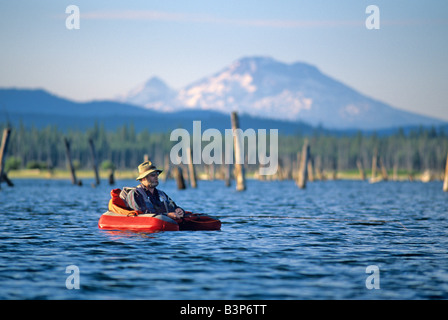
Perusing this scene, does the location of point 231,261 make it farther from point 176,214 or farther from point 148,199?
point 148,199

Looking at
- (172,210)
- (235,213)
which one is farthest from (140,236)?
(235,213)

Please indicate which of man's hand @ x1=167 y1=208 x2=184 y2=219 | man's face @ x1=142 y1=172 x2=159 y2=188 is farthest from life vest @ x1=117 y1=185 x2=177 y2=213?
man's face @ x1=142 y1=172 x2=159 y2=188

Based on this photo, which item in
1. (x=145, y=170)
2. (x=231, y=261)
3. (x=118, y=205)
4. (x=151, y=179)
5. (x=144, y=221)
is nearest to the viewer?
(x=231, y=261)

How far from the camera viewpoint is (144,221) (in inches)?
842

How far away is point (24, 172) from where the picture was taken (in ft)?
452

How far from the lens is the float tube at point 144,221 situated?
69.9 ft

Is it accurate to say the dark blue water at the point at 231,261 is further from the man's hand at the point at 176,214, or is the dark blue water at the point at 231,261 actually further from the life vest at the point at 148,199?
the life vest at the point at 148,199

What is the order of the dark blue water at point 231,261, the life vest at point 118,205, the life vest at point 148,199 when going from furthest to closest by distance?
1. the life vest at point 118,205
2. the life vest at point 148,199
3. the dark blue water at point 231,261

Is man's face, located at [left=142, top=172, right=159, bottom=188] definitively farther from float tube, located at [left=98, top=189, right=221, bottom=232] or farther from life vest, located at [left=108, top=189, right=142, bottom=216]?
life vest, located at [left=108, top=189, right=142, bottom=216]

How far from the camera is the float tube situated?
21.3 m

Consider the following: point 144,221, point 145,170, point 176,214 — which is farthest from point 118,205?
point 176,214

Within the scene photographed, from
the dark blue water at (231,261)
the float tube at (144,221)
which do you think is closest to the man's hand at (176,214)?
the float tube at (144,221)
